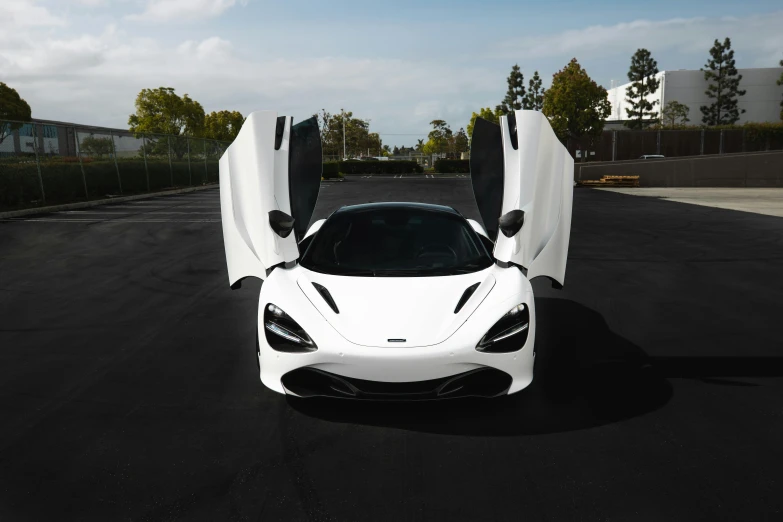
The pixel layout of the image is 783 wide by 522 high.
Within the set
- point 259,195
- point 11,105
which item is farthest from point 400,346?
point 11,105

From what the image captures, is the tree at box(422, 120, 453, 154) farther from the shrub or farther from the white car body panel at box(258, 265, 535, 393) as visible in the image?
the white car body panel at box(258, 265, 535, 393)

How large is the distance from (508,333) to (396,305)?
0.71m

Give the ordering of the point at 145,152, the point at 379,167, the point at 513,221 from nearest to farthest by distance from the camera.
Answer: the point at 513,221 < the point at 145,152 < the point at 379,167

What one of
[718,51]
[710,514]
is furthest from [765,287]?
[718,51]

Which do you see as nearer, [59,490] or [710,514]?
[710,514]

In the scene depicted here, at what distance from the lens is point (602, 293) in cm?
784

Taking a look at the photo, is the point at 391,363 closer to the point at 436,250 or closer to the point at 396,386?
the point at 396,386

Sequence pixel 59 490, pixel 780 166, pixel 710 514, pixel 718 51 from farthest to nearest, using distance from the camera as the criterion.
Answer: pixel 718 51
pixel 780 166
pixel 59 490
pixel 710 514

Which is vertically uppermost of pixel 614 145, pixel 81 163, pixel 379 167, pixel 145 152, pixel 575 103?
pixel 575 103

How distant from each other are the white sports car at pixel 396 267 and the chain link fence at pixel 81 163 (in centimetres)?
1656

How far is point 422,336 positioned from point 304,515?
1.28 meters

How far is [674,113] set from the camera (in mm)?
93500

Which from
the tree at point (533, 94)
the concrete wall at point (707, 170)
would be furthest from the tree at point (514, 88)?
the concrete wall at point (707, 170)

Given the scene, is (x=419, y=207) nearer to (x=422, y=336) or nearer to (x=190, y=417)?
(x=422, y=336)
